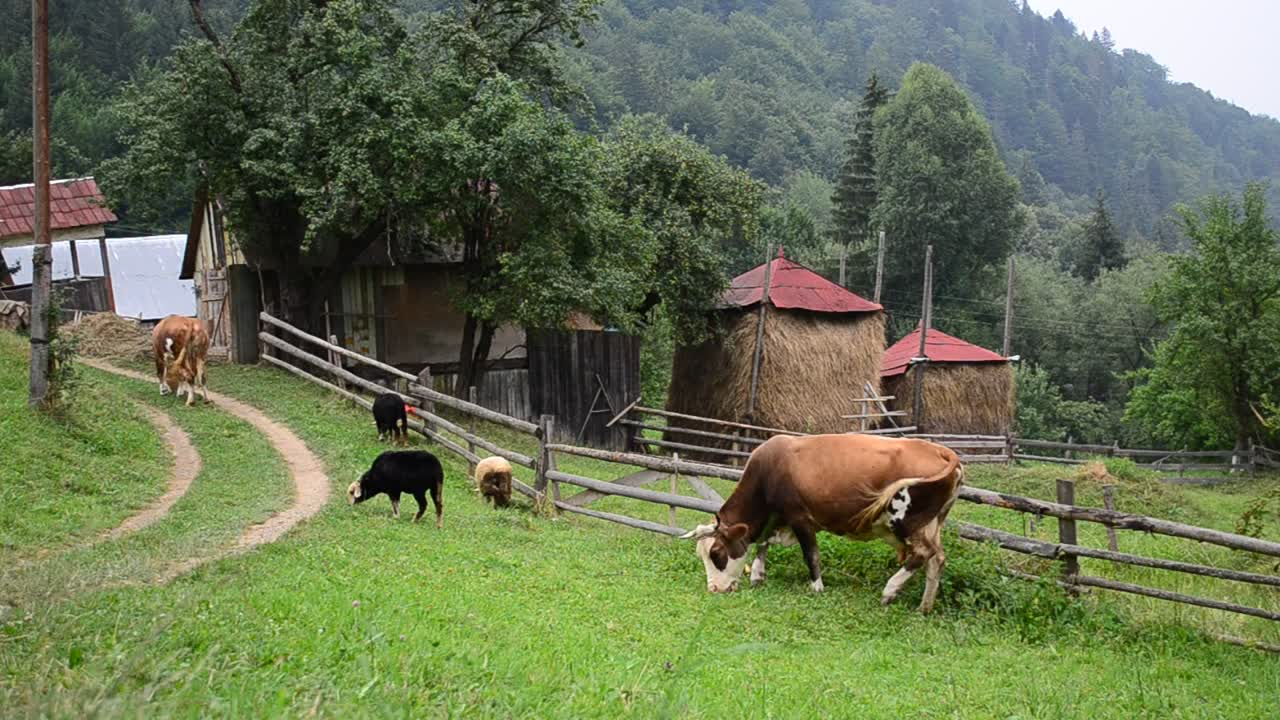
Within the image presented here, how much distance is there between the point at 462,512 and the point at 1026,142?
142m

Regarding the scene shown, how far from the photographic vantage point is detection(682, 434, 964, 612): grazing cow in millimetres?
10102

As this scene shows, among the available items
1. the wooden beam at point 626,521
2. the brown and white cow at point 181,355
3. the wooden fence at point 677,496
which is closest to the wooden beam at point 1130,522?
the wooden fence at point 677,496

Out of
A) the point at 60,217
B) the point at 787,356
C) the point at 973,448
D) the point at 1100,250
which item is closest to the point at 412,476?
the point at 787,356

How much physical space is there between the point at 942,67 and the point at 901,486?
491 feet

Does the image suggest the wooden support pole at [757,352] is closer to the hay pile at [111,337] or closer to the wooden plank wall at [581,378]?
the wooden plank wall at [581,378]

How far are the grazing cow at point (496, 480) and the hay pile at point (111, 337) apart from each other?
52.5 feet

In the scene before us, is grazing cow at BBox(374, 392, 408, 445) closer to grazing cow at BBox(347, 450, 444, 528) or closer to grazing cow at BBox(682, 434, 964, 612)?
grazing cow at BBox(347, 450, 444, 528)

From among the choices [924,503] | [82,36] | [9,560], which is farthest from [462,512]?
[82,36]

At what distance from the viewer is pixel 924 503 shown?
10.1m

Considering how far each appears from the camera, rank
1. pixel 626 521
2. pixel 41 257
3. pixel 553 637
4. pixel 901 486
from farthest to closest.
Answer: pixel 41 257, pixel 626 521, pixel 901 486, pixel 553 637

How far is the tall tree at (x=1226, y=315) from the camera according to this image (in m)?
→ 36.2

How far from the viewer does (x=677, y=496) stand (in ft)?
44.0

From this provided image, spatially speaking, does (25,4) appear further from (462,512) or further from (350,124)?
(462,512)

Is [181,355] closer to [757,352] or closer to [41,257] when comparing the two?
[41,257]
